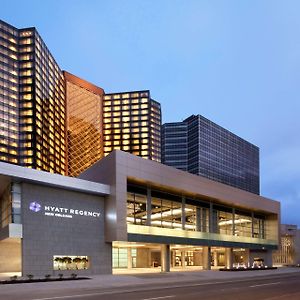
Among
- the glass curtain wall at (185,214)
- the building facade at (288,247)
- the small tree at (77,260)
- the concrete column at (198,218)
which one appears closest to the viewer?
the small tree at (77,260)

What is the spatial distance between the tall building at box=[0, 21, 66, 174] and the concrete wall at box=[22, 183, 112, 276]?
328 feet

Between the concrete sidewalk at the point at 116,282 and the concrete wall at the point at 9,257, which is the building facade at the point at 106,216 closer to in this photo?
the concrete wall at the point at 9,257

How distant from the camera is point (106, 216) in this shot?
52500 millimetres

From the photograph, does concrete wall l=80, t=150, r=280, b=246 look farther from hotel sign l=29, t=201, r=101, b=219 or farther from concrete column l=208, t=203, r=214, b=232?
hotel sign l=29, t=201, r=101, b=219

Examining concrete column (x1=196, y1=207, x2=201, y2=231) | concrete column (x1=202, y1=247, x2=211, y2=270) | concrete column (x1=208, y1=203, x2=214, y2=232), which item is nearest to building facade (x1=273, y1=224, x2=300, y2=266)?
concrete column (x1=208, y1=203, x2=214, y2=232)

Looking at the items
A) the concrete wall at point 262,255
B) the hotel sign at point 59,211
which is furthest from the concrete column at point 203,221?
the hotel sign at point 59,211

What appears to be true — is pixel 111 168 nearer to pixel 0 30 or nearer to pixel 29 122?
pixel 29 122

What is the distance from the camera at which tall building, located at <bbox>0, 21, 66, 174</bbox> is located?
147 metres

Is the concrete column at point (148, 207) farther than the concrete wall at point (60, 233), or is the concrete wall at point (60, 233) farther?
the concrete column at point (148, 207)

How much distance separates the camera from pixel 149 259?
71.7 metres

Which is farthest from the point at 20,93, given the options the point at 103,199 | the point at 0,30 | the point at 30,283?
the point at 30,283

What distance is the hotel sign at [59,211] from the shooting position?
4569 centimetres

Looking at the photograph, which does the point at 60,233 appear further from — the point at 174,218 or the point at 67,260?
the point at 174,218

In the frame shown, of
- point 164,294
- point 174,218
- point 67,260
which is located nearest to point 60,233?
point 67,260
